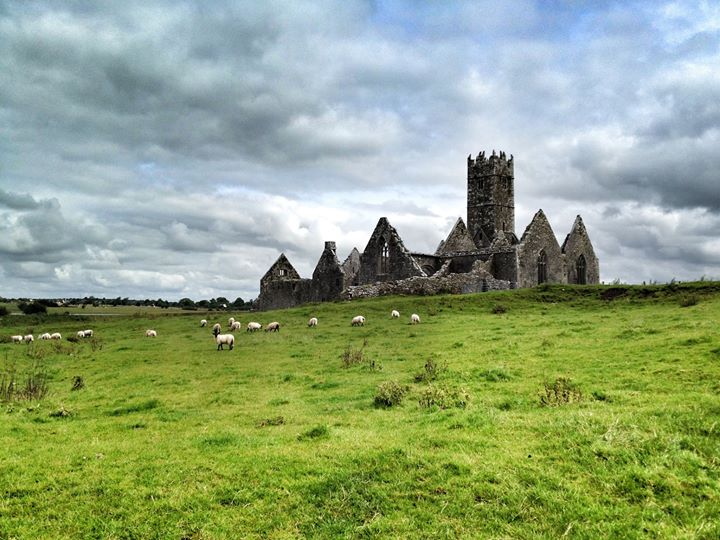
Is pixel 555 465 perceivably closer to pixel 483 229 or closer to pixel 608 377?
pixel 608 377

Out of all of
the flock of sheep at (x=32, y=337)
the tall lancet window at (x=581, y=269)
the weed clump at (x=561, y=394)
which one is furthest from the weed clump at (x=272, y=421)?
the tall lancet window at (x=581, y=269)

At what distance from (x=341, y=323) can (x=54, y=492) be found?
2421 centimetres

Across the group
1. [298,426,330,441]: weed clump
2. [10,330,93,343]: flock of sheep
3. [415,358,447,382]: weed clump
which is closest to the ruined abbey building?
[10,330,93,343]: flock of sheep

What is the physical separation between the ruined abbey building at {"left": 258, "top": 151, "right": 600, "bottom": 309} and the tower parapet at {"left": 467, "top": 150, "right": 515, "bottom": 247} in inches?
4.3

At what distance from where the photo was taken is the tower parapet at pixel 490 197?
62062 mm

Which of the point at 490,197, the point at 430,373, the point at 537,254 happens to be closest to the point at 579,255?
the point at 537,254

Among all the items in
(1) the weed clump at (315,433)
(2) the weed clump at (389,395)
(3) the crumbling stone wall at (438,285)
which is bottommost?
(1) the weed clump at (315,433)

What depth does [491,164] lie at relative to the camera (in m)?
62.3

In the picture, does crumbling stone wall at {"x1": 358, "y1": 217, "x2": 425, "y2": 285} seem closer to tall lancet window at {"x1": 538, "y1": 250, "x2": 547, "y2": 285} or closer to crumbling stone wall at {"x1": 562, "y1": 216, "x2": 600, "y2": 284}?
tall lancet window at {"x1": 538, "y1": 250, "x2": 547, "y2": 285}

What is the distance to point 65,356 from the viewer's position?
89.7ft

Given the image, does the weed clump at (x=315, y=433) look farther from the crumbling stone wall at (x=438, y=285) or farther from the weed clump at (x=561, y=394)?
the crumbling stone wall at (x=438, y=285)

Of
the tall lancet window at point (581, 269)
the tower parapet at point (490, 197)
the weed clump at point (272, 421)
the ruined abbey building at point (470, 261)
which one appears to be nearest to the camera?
the weed clump at point (272, 421)

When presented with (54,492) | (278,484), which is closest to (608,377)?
(278,484)

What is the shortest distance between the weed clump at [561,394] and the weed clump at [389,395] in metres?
3.36
